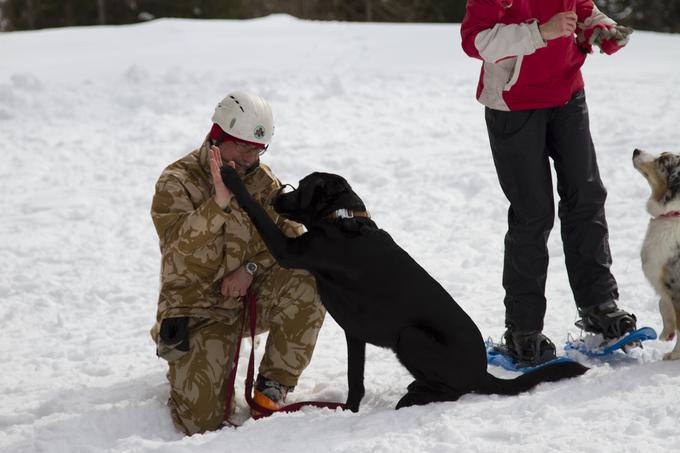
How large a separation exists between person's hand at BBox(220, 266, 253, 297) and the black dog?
0.42 metres

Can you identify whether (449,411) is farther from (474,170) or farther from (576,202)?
(474,170)

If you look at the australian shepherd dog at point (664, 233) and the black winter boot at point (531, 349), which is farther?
the black winter boot at point (531, 349)

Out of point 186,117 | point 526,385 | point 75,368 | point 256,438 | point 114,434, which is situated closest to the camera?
point 256,438

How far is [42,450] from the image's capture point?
10.8 ft

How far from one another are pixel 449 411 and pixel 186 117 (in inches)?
271

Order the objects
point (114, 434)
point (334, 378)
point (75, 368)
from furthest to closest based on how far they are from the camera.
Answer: point (75, 368) < point (334, 378) < point (114, 434)

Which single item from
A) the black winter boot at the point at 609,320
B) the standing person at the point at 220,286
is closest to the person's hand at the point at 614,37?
the black winter boot at the point at 609,320

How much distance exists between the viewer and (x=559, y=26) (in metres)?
3.23

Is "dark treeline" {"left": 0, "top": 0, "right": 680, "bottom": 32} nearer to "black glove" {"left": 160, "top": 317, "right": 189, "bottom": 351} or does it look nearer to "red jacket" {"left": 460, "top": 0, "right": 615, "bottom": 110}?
"red jacket" {"left": 460, "top": 0, "right": 615, "bottom": 110}

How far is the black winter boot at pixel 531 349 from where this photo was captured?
12.0 feet

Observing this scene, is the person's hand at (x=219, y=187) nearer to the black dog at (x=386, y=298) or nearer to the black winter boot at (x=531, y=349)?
the black dog at (x=386, y=298)

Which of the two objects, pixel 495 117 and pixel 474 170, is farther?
pixel 474 170

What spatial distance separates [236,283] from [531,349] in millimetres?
1373

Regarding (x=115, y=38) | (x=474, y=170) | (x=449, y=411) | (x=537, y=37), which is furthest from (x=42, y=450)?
(x=115, y=38)
